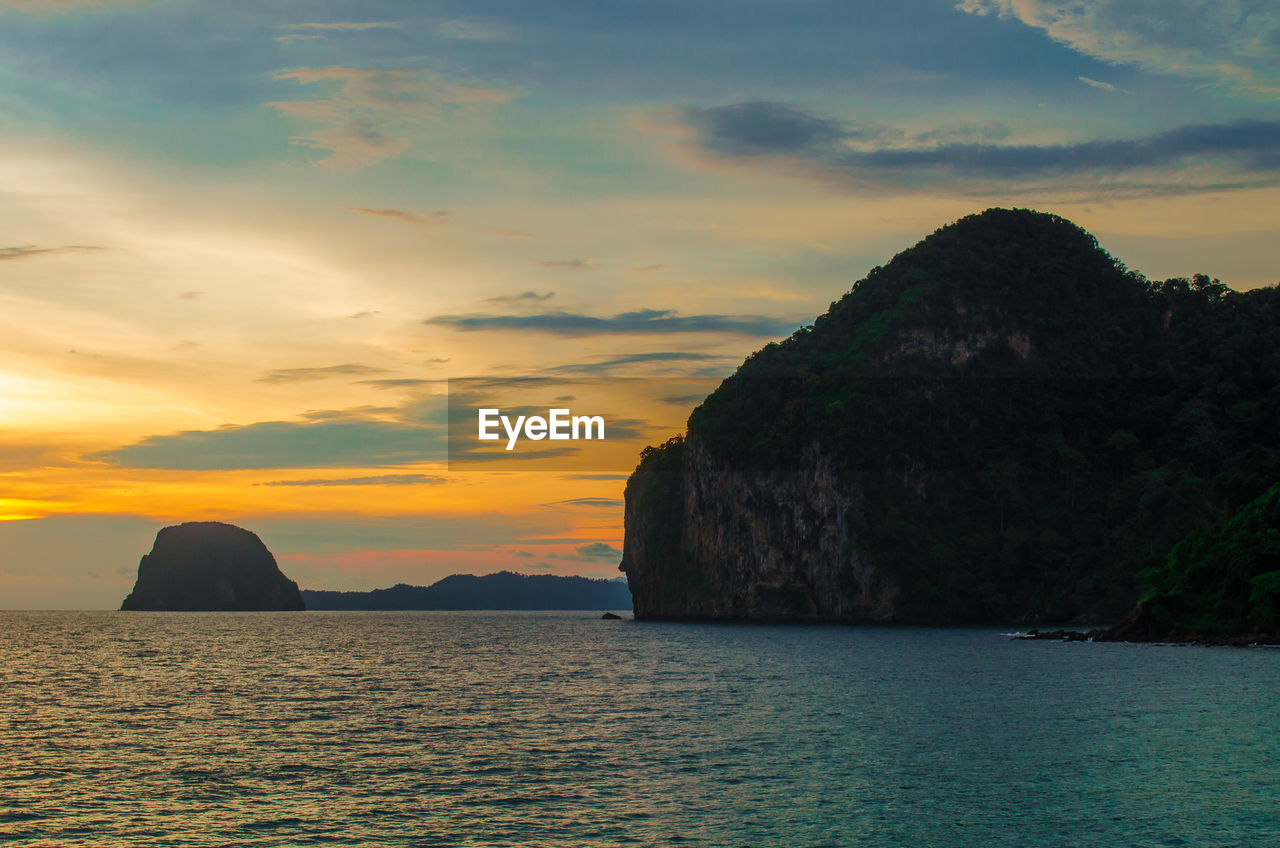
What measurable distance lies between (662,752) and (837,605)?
127 meters

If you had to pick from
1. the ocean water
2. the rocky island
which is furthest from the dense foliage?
the rocky island

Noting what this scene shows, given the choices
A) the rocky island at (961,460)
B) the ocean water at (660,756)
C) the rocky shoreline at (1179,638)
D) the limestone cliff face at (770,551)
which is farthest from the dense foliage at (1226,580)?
the limestone cliff face at (770,551)

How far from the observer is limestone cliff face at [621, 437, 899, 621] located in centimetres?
16262

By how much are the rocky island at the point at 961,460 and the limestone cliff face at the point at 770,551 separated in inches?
12.5

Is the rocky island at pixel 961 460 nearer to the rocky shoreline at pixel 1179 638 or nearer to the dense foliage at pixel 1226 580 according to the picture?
the rocky shoreline at pixel 1179 638

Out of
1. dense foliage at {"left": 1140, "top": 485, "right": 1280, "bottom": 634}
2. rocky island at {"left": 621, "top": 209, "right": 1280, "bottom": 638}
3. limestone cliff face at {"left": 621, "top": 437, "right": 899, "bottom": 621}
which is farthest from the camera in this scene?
limestone cliff face at {"left": 621, "top": 437, "right": 899, "bottom": 621}

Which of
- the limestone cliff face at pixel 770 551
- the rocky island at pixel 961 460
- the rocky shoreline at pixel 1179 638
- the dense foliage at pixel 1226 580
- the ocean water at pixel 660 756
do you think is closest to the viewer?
the ocean water at pixel 660 756

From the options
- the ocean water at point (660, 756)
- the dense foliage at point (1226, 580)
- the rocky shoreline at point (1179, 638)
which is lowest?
the rocky shoreline at point (1179, 638)

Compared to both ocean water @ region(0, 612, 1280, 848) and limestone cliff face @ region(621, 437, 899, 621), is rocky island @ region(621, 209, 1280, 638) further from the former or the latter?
ocean water @ region(0, 612, 1280, 848)

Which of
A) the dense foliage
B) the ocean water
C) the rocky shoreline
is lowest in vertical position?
the rocky shoreline

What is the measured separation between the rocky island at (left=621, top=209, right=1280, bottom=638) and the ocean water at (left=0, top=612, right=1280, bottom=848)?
8226 cm

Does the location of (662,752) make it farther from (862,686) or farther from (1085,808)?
(862,686)

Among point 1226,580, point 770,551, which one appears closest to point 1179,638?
point 1226,580

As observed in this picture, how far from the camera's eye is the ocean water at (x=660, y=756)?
29047mm
